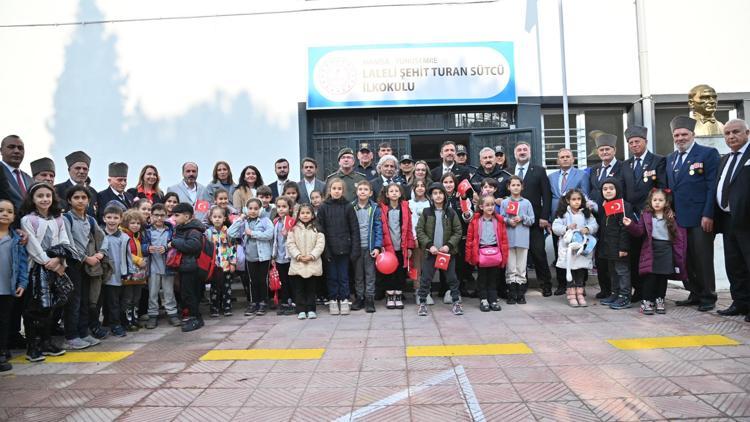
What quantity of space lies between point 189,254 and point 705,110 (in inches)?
308

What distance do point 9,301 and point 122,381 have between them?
1.52 metres

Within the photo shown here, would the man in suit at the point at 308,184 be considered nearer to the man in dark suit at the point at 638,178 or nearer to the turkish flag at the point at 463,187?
the turkish flag at the point at 463,187

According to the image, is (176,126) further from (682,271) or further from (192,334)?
(682,271)

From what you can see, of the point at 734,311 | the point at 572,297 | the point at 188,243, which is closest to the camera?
the point at 734,311

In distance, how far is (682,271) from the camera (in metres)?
5.36

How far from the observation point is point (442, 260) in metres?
5.61

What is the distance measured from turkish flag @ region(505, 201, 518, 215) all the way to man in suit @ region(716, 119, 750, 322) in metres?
2.25

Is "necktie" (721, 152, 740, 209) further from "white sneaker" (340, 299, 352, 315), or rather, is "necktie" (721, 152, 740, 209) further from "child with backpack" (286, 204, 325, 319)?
"child with backpack" (286, 204, 325, 319)

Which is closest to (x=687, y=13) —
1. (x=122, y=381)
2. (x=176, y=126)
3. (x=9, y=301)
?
(x=176, y=126)

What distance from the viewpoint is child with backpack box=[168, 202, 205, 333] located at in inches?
209

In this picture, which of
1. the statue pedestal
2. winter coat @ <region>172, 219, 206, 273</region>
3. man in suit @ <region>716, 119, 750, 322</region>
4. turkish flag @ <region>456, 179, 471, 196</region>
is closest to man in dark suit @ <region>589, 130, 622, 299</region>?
man in suit @ <region>716, 119, 750, 322</region>

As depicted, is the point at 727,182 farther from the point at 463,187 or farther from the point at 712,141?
the point at 463,187

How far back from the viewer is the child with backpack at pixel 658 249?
209 inches

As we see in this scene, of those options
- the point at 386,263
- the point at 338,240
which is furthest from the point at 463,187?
the point at 338,240
